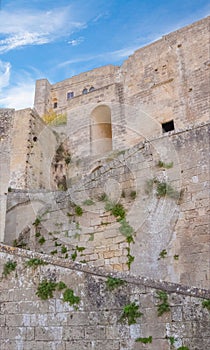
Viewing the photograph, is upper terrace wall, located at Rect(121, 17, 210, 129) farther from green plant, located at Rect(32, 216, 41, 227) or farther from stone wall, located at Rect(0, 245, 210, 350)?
stone wall, located at Rect(0, 245, 210, 350)

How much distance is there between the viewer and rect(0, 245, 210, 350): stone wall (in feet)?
13.8

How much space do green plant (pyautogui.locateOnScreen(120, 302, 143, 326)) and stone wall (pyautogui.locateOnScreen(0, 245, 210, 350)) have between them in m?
0.01

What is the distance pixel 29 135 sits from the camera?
1703 cm

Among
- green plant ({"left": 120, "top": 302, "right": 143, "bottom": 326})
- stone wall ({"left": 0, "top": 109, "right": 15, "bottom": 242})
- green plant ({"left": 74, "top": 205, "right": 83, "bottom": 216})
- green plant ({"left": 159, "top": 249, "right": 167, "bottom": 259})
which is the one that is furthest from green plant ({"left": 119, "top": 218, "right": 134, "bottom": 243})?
green plant ({"left": 120, "top": 302, "right": 143, "bottom": 326})

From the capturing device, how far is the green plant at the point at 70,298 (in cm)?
490

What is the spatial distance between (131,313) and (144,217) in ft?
12.4

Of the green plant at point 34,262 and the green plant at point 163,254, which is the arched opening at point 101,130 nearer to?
the green plant at point 163,254

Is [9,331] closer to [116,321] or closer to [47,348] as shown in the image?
[47,348]

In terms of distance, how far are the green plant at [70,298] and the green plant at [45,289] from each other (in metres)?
0.20

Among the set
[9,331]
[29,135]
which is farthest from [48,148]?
[9,331]

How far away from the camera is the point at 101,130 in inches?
797

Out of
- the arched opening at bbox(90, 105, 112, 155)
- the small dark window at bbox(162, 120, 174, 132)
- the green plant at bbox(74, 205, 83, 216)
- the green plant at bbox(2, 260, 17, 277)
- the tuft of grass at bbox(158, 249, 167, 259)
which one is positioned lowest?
the green plant at bbox(2, 260, 17, 277)

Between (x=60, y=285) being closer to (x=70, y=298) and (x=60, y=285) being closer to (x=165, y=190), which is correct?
(x=70, y=298)

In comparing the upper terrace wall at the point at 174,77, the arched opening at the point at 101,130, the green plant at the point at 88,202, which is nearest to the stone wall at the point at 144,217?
the green plant at the point at 88,202
